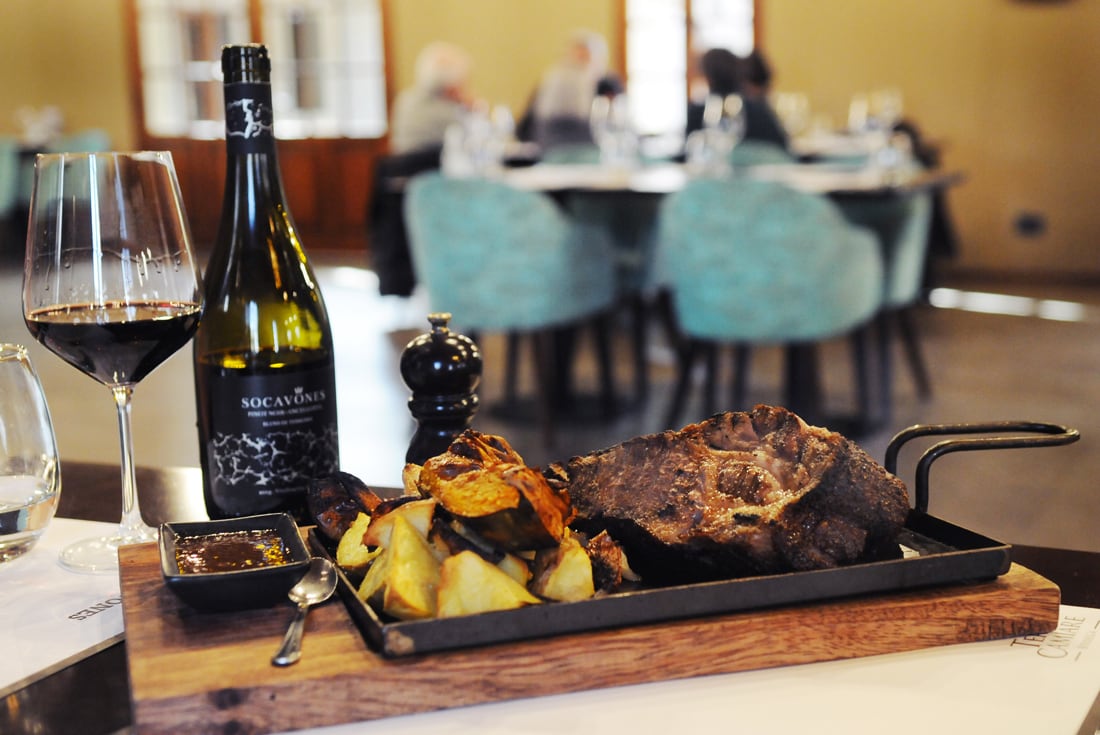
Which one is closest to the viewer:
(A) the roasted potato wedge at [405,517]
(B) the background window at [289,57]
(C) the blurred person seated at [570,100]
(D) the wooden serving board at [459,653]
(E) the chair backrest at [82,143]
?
(D) the wooden serving board at [459,653]

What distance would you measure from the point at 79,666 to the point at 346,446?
3.08 m

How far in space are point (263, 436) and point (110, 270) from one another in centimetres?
16

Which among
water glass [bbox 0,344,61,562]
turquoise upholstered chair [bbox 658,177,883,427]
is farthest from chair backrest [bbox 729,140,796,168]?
water glass [bbox 0,344,61,562]

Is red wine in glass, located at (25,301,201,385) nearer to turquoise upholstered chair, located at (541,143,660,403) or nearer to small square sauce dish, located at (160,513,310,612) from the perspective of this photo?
small square sauce dish, located at (160,513,310,612)

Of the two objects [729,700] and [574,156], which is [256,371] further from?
[574,156]

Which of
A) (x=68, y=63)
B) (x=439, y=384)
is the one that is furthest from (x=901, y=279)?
(x=68, y=63)

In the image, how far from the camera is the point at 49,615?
29.2 inches

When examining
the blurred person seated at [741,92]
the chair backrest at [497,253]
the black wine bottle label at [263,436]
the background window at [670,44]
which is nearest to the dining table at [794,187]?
the chair backrest at [497,253]

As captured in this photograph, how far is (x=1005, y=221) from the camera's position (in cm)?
754

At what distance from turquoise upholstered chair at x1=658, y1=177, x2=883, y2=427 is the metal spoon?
271cm

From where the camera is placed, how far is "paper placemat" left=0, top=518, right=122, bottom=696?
670 mm

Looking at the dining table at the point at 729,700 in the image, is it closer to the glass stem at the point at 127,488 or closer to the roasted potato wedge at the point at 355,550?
the roasted potato wedge at the point at 355,550

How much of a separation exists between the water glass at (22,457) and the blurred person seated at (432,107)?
480 cm

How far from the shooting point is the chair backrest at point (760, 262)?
327 centimetres
